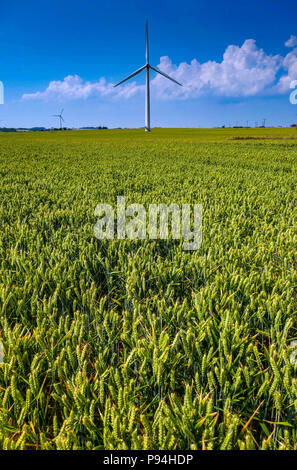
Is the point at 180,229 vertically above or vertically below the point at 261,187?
below

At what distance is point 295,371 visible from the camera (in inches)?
52.9

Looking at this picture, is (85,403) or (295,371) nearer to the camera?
(85,403)

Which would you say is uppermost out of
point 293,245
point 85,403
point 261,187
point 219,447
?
point 261,187

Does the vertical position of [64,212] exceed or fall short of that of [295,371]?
it exceeds it

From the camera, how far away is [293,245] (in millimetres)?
2977

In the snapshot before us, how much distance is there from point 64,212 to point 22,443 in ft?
12.1

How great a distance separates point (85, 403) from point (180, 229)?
2674mm
